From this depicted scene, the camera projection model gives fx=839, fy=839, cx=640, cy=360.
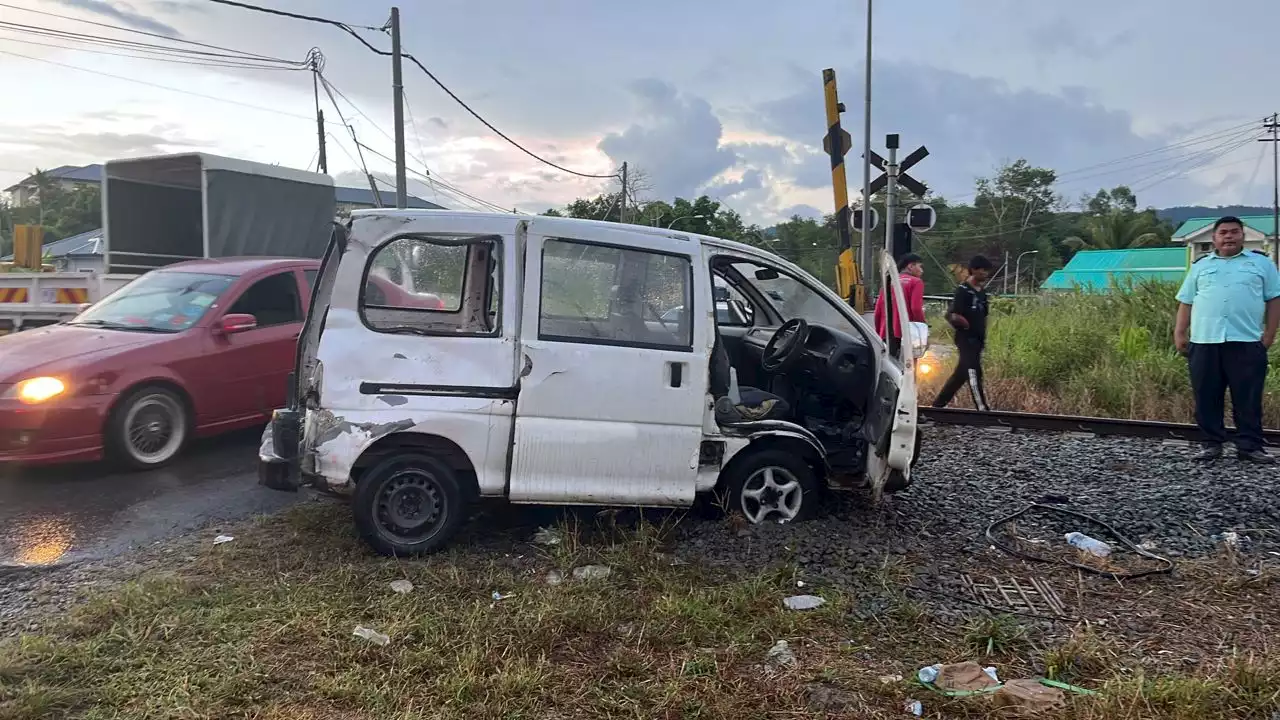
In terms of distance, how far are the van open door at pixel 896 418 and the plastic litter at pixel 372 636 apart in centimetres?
292

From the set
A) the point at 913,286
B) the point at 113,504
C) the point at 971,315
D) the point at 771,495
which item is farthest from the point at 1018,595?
the point at 113,504

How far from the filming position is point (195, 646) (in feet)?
11.2

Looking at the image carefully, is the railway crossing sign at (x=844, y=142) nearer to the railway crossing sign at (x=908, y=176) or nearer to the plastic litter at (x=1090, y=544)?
the railway crossing sign at (x=908, y=176)

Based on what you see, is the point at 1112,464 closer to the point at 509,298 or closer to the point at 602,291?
the point at 602,291

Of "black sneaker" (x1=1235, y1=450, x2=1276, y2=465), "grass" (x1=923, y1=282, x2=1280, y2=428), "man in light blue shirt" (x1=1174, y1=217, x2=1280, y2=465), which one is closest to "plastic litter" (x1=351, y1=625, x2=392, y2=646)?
"man in light blue shirt" (x1=1174, y1=217, x2=1280, y2=465)

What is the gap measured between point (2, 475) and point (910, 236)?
9435mm

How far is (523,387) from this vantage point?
4422 millimetres

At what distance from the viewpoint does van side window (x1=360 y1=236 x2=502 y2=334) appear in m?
4.44

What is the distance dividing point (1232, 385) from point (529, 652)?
5.80m

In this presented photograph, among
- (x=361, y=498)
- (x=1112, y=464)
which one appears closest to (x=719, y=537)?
(x=361, y=498)

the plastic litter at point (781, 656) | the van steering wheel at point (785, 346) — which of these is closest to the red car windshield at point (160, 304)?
the van steering wheel at point (785, 346)

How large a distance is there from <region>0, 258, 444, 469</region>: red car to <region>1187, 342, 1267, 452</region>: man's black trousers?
5702 mm

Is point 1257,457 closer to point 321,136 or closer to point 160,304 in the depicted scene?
point 160,304

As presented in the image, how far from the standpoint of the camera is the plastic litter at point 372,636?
3.47 metres
